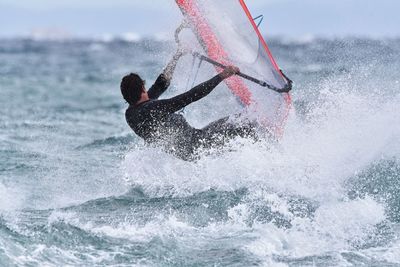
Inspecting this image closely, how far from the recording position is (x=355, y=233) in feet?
21.9

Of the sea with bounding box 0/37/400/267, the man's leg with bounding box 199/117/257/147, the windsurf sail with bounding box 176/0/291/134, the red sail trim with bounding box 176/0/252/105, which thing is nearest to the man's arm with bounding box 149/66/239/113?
the man's leg with bounding box 199/117/257/147

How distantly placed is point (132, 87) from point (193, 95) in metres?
0.63

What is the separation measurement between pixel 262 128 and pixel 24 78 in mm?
21695

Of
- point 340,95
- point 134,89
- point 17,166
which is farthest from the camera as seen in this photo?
point 17,166

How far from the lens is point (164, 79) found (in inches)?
314

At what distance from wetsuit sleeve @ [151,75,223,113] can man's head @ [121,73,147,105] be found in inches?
8.5

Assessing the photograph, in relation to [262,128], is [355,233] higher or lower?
lower

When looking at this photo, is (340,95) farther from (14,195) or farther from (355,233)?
(14,195)

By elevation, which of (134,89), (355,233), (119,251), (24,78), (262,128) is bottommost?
(355,233)

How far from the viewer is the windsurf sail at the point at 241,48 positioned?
8.38 meters

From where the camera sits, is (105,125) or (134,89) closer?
(134,89)

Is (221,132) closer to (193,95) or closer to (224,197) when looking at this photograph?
(224,197)

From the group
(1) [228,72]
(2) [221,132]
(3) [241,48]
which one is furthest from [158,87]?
(3) [241,48]

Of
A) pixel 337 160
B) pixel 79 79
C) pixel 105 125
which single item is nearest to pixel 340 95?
pixel 337 160
